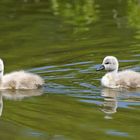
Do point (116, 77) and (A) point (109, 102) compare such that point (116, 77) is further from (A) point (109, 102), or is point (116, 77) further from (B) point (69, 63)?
(B) point (69, 63)

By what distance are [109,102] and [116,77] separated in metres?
0.92

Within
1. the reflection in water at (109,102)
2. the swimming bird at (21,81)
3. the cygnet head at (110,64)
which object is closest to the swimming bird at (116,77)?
the cygnet head at (110,64)

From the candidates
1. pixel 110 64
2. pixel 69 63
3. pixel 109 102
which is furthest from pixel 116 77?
pixel 69 63

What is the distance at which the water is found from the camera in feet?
25.6

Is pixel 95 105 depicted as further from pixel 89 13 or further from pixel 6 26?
pixel 89 13

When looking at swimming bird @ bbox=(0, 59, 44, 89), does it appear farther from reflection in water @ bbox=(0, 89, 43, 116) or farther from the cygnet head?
the cygnet head

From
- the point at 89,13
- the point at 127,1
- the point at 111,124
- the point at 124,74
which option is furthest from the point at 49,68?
the point at 127,1

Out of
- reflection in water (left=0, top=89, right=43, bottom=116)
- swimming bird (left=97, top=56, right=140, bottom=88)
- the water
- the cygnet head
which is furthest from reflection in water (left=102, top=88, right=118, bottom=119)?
reflection in water (left=0, top=89, right=43, bottom=116)

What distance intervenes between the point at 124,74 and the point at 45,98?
118cm

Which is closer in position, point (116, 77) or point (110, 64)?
point (116, 77)

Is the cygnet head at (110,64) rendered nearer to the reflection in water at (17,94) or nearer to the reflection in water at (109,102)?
the reflection in water at (109,102)

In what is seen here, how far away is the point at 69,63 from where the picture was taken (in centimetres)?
1125

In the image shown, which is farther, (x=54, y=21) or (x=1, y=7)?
(x=1, y=7)

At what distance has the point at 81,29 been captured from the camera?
14.9m
